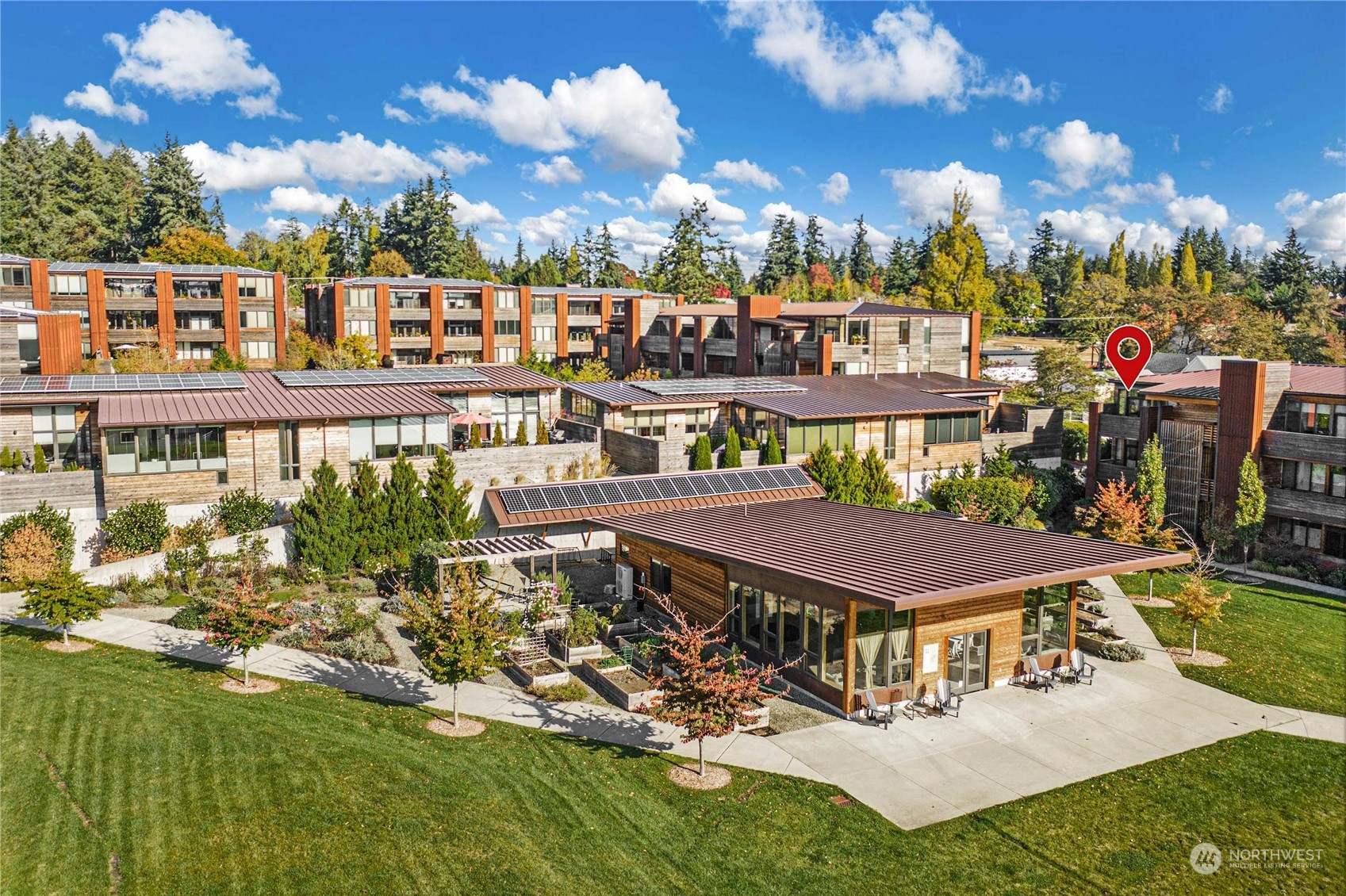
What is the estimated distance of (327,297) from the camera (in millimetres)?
77375

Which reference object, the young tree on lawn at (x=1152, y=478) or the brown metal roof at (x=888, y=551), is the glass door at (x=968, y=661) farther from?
the young tree on lawn at (x=1152, y=478)

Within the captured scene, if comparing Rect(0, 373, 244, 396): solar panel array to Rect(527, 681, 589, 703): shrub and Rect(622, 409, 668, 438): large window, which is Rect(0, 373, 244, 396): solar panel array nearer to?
Rect(622, 409, 668, 438): large window

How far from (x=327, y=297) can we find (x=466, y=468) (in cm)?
4486

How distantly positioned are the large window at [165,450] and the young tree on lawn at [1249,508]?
4314 centimetres

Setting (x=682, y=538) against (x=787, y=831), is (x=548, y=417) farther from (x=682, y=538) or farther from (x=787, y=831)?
(x=787, y=831)

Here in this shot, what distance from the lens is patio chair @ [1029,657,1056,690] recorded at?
78.6 feet

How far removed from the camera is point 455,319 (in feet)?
256

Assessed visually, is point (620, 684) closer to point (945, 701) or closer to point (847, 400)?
point (945, 701)

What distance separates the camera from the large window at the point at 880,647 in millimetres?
22422

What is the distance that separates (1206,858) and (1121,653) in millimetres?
11113

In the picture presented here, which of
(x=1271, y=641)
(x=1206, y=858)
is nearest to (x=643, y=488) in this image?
(x=1271, y=641)

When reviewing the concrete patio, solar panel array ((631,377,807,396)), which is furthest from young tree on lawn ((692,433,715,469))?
the concrete patio

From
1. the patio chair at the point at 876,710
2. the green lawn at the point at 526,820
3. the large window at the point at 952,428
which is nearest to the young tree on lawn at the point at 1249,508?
the large window at the point at 952,428
